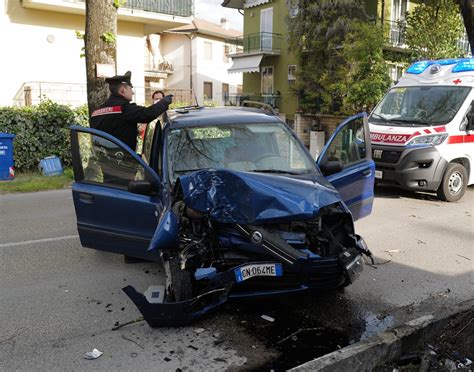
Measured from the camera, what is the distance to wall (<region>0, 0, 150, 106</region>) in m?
15.7

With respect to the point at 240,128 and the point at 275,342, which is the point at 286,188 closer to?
the point at 275,342

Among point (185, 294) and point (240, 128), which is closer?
point (185, 294)

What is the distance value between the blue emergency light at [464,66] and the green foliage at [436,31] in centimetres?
821

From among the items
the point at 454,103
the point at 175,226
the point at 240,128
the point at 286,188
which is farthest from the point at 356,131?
the point at 454,103

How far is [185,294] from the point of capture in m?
3.74

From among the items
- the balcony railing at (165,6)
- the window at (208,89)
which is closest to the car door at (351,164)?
the balcony railing at (165,6)

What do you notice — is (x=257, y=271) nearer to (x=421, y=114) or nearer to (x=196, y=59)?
(x=421, y=114)

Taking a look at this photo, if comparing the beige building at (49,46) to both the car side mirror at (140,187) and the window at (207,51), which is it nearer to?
the car side mirror at (140,187)

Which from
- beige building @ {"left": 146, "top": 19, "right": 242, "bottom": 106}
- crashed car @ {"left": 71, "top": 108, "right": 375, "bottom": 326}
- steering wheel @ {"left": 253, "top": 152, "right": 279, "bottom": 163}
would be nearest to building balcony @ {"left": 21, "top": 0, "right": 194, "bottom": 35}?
crashed car @ {"left": 71, "top": 108, "right": 375, "bottom": 326}

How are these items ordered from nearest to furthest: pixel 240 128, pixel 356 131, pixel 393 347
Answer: pixel 393 347, pixel 240 128, pixel 356 131

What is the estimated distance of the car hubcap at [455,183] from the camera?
852 cm

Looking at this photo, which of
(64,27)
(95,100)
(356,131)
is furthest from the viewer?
(64,27)

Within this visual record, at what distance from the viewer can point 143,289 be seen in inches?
181

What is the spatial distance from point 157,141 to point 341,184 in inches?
82.9
